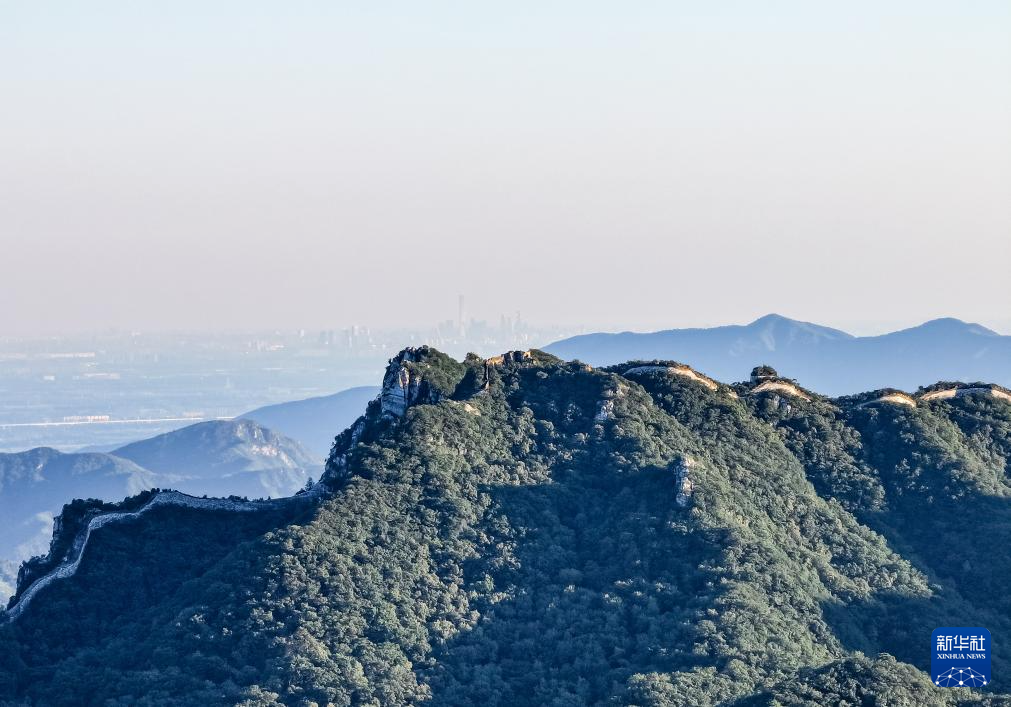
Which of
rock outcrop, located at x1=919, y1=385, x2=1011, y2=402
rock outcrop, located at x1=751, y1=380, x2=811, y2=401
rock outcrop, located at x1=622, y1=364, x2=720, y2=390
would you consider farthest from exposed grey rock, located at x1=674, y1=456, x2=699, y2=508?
rock outcrop, located at x1=919, y1=385, x2=1011, y2=402

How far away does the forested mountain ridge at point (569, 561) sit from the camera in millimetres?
75688

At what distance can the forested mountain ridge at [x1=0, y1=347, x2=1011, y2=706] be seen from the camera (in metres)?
75.7

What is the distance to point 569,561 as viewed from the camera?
85.8 metres

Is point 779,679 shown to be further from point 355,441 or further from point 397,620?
point 355,441

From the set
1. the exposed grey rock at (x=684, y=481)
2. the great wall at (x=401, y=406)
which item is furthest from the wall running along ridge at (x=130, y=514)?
the exposed grey rock at (x=684, y=481)

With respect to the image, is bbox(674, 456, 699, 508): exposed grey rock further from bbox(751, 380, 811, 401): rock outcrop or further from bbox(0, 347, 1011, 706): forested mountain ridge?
bbox(751, 380, 811, 401): rock outcrop

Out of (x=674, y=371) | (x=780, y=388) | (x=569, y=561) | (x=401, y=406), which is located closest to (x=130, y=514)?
(x=401, y=406)

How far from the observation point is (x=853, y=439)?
97.9 meters

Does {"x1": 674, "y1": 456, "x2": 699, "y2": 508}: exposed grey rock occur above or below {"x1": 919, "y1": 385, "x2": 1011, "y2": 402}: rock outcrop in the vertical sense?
below

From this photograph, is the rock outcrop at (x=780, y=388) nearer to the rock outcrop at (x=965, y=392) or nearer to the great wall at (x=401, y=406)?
the great wall at (x=401, y=406)

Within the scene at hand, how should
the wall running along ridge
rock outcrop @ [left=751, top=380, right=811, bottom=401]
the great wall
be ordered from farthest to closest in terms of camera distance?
rock outcrop @ [left=751, top=380, right=811, bottom=401] < the great wall < the wall running along ridge

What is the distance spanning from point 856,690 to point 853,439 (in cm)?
3145

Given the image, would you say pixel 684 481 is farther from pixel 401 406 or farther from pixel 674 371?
pixel 401 406

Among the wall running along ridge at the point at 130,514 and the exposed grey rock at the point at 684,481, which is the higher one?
the exposed grey rock at the point at 684,481
